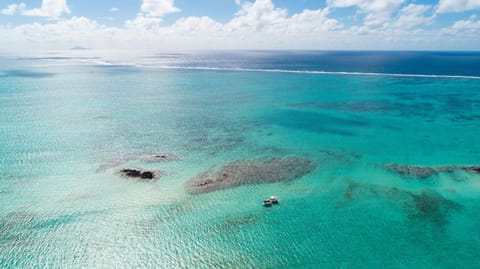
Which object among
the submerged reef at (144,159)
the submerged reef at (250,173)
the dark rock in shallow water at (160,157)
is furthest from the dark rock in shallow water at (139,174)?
the submerged reef at (250,173)

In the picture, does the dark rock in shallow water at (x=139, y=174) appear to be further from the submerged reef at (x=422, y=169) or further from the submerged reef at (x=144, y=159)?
the submerged reef at (x=422, y=169)

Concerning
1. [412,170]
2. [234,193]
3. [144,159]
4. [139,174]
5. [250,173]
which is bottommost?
[234,193]

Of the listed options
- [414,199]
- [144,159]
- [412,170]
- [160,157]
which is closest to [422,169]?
[412,170]

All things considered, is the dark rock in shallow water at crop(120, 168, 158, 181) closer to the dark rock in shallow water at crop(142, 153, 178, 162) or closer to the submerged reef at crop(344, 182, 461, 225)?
the dark rock in shallow water at crop(142, 153, 178, 162)

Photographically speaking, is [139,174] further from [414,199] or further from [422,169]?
[422,169]

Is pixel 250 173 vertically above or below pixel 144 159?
below

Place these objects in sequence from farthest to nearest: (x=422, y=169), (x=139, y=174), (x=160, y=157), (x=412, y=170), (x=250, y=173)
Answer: (x=160, y=157), (x=422, y=169), (x=412, y=170), (x=250, y=173), (x=139, y=174)

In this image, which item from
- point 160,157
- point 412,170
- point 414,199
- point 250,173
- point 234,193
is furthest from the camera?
point 160,157
